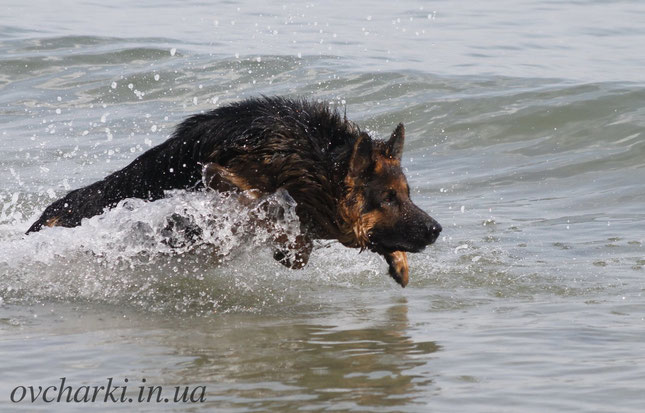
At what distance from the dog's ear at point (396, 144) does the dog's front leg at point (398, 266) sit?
67 cm

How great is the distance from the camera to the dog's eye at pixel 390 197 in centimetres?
696

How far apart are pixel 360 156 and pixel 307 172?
381 millimetres

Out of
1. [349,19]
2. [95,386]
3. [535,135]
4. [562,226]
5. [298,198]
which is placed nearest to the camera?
[95,386]

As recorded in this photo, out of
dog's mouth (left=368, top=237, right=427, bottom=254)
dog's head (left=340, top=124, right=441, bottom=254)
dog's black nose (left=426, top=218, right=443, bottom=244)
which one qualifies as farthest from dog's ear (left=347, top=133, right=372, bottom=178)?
dog's black nose (left=426, top=218, right=443, bottom=244)

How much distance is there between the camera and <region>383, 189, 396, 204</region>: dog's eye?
22.8 ft

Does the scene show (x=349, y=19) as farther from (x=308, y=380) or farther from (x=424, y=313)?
(x=308, y=380)

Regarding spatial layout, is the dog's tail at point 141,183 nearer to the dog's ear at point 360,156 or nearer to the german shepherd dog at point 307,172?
the german shepherd dog at point 307,172

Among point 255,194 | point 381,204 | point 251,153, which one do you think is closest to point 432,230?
point 381,204

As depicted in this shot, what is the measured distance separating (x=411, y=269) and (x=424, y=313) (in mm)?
1252

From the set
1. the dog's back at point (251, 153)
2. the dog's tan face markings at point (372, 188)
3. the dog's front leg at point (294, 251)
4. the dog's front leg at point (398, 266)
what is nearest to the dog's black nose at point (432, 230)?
the dog's tan face markings at point (372, 188)

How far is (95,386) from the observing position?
197 inches

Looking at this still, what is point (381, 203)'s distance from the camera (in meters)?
6.98

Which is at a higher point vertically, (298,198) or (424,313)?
(298,198)

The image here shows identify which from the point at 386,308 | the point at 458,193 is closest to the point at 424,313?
the point at 386,308
